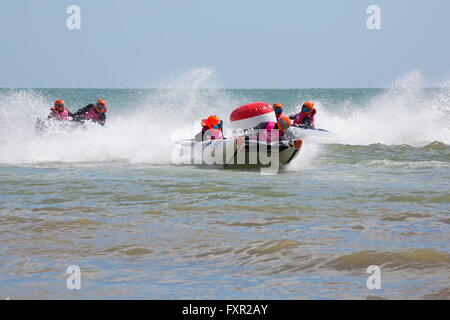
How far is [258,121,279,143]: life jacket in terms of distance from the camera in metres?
10.6

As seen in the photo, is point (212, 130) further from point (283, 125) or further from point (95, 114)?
point (95, 114)

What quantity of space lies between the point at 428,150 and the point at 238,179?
7.15 m

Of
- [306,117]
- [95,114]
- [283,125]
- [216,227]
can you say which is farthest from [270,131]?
[95,114]

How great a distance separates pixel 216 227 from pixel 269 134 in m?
5.03

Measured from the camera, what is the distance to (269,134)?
10.6 meters

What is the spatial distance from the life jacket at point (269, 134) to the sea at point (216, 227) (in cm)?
59

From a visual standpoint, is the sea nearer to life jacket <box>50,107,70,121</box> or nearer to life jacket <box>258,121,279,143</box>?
life jacket <box>258,121,279,143</box>

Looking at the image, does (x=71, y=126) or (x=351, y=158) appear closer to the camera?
(x=351, y=158)

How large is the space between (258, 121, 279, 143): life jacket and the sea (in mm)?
592

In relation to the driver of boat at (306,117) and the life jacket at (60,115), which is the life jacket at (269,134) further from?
the life jacket at (60,115)

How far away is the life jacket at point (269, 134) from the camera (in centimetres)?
1056

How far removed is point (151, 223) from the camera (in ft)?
19.5
